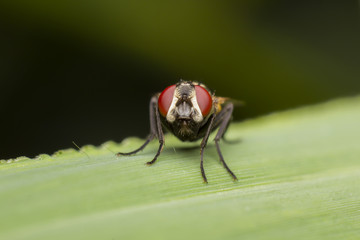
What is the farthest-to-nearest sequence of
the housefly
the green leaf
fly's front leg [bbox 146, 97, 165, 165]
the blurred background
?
the blurred background
fly's front leg [bbox 146, 97, 165, 165]
the housefly
the green leaf

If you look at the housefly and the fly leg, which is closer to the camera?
the housefly

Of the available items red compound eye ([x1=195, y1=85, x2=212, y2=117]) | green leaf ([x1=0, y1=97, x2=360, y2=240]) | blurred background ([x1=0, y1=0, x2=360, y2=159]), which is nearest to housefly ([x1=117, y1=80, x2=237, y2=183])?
red compound eye ([x1=195, y1=85, x2=212, y2=117])

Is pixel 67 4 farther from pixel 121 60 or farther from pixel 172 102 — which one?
pixel 172 102

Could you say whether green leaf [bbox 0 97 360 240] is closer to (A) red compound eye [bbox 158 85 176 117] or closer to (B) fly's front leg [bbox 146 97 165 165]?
(B) fly's front leg [bbox 146 97 165 165]

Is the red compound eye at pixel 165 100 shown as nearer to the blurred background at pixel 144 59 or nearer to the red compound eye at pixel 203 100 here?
the red compound eye at pixel 203 100

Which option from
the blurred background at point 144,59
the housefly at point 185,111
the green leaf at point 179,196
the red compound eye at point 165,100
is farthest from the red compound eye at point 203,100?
the blurred background at point 144,59

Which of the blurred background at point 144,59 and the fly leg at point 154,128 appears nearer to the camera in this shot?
the fly leg at point 154,128
